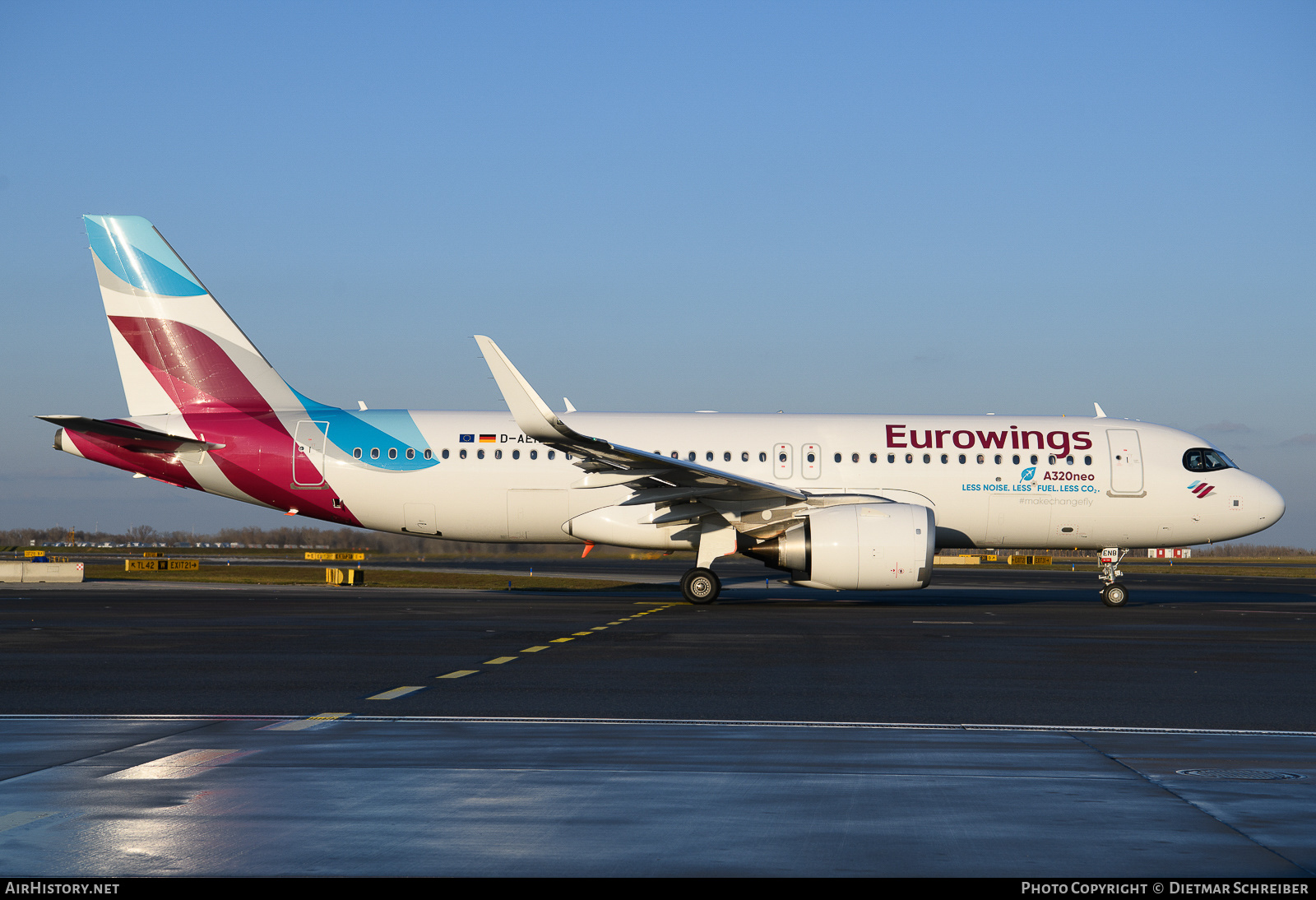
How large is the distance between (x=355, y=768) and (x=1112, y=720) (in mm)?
5420

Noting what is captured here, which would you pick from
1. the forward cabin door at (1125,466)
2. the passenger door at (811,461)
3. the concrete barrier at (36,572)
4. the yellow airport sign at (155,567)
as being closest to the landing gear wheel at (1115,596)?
the forward cabin door at (1125,466)

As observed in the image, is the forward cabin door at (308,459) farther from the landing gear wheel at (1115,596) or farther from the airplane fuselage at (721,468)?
the landing gear wheel at (1115,596)

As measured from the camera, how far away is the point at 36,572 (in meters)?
29.2

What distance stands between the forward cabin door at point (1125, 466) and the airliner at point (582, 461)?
0.12 feet

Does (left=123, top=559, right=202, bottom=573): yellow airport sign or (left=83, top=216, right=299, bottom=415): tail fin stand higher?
(left=83, top=216, right=299, bottom=415): tail fin

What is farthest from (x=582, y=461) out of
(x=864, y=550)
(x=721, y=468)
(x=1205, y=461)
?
(x=1205, y=461)

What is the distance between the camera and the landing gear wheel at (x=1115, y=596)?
2225cm

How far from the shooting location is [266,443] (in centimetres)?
2230

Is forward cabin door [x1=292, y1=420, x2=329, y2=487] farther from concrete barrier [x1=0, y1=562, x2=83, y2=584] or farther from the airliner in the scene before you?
concrete barrier [x1=0, y1=562, x2=83, y2=584]

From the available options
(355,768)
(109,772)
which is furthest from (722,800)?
(109,772)

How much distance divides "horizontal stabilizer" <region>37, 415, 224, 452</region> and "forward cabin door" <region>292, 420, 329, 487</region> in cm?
150

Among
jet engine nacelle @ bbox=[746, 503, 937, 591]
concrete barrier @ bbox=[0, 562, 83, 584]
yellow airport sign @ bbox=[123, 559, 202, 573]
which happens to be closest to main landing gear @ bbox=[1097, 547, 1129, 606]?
jet engine nacelle @ bbox=[746, 503, 937, 591]

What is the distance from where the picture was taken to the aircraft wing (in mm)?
18797

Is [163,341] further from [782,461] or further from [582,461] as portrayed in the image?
[782,461]
